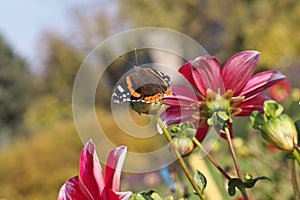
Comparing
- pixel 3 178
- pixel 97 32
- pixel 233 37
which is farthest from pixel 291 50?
pixel 3 178

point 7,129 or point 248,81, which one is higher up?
point 7,129

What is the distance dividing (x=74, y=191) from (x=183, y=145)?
0.24 ft

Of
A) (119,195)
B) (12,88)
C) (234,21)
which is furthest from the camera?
(12,88)

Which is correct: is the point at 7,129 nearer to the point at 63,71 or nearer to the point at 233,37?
the point at 63,71

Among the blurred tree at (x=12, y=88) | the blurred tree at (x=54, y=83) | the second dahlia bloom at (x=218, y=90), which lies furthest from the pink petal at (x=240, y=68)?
the blurred tree at (x=12, y=88)

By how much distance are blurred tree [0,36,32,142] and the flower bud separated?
1269cm

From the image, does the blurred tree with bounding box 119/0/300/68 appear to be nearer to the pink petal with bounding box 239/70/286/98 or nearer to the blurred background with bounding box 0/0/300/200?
the blurred background with bounding box 0/0/300/200

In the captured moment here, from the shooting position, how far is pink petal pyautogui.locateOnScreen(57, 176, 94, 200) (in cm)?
34

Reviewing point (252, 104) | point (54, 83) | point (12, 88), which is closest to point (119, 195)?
point (252, 104)

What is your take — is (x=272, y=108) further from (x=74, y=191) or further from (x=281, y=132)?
(x=74, y=191)

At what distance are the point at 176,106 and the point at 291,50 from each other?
10318mm

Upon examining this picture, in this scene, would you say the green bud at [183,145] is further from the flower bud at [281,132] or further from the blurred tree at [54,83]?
the blurred tree at [54,83]

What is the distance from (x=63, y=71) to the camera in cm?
1368

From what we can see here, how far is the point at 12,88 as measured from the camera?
45.6ft
